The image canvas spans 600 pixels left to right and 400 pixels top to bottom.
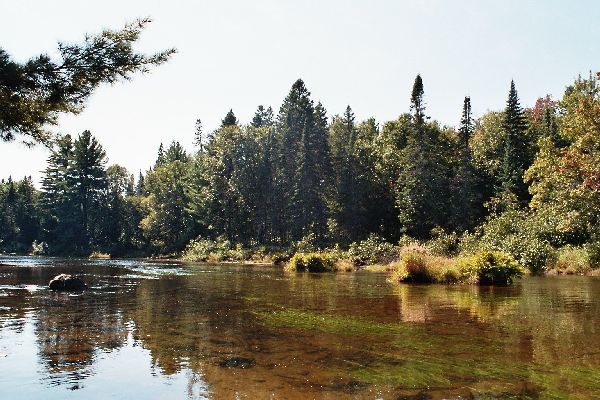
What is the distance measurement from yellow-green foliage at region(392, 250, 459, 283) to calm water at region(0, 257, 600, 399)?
7.08 m

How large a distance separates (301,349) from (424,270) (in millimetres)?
15776

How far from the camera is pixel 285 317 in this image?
12.1 m

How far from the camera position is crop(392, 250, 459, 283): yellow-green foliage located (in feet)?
74.0

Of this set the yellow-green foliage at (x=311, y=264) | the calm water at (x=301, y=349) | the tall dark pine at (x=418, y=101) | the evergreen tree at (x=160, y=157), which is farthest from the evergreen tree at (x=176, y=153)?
the calm water at (x=301, y=349)

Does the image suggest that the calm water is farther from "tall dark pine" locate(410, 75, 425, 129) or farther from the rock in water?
"tall dark pine" locate(410, 75, 425, 129)

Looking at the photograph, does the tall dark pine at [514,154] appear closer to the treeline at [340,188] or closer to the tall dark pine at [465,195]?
the treeline at [340,188]

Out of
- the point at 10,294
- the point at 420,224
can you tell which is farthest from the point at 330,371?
the point at 420,224

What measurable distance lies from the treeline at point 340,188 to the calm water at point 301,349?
2755cm

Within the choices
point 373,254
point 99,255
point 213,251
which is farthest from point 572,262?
point 99,255

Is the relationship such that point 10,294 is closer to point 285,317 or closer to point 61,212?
point 285,317

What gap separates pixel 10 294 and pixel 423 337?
1560 centimetres

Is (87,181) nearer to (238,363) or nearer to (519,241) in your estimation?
(519,241)

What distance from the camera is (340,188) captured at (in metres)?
66.1

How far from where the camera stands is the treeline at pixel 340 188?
41094 mm
